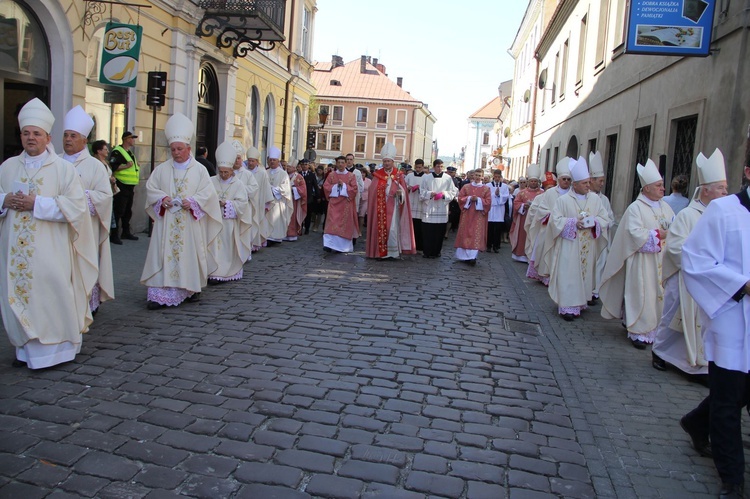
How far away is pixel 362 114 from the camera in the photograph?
76.0 metres

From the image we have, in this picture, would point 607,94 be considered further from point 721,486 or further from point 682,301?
point 721,486

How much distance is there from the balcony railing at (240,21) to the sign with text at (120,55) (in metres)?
4.32

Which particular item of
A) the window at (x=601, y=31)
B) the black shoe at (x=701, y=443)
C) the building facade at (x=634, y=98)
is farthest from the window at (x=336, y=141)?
the black shoe at (x=701, y=443)

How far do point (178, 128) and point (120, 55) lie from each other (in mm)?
4644

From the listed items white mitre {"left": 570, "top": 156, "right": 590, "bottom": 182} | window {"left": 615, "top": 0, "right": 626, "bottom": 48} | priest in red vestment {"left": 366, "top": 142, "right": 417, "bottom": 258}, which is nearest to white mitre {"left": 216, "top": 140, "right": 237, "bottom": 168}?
priest in red vestment {"left": 366, "top": 142, "right": 417, "bottom": 258}

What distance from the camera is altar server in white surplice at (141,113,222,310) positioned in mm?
7609

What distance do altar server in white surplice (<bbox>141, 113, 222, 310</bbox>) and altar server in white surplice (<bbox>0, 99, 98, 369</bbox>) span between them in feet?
6.63

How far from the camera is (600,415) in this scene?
5102 mm

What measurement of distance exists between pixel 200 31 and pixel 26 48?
221 inches

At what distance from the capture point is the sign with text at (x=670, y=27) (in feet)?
30.8

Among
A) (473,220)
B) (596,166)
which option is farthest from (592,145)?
(596,166)

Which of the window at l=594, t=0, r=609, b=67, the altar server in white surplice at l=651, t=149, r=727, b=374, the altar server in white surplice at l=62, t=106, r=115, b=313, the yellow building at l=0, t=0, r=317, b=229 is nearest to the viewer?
the altar server in white surplice at l=651, t=149, r=727, b=374

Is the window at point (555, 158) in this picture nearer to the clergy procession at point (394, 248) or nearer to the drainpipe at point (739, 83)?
the clergy procession at point (394, 248)

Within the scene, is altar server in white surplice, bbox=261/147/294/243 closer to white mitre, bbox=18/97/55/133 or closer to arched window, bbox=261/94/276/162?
arched window, bbox=261/94/276/162
